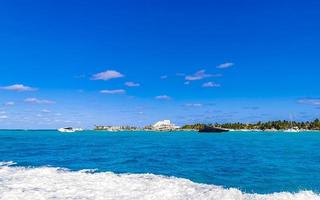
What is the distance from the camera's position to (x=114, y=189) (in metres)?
23.4

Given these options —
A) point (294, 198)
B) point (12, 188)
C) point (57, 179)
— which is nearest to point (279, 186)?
point (294, 198)

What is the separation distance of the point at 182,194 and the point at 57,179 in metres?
11.0

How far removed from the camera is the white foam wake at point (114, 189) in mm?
21188

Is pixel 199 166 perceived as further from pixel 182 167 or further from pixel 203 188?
pixel 203 188

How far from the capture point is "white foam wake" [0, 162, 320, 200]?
834 inches

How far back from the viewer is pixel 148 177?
2881 cm

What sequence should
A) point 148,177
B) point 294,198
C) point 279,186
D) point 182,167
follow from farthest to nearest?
point 182,167 → point 148,177 → point 279,186 → point 294,198

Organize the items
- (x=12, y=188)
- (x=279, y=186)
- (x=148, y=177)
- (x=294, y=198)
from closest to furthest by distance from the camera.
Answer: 1. (x=294, y=198)
2. (x=12, y=188)
3. (x=279, y=186)
4. (x=148, y=177)

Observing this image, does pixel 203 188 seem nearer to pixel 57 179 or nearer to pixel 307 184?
pixel 307 184

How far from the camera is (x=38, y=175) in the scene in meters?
29.6

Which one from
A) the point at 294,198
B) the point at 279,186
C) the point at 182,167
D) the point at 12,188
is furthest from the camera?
the point at 182,167

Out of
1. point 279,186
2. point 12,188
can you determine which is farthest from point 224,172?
point 12,188

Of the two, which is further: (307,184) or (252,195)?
(307,184)

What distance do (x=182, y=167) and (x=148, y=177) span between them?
9.18m
